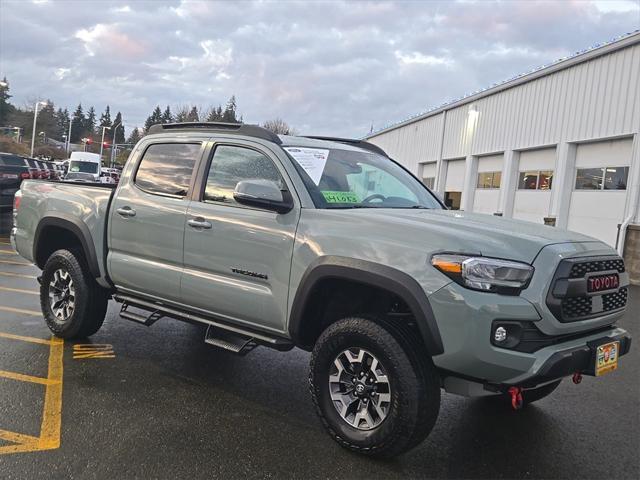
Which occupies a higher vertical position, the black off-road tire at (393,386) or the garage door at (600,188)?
the garage door at (600,188)

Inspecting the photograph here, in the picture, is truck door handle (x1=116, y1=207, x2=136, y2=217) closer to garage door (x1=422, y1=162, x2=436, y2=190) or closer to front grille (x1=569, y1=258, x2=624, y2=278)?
front grille (x1=569, y1=258, x2=624, y2=278)

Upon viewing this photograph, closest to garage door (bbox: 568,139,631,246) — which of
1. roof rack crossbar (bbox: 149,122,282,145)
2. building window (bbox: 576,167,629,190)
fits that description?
building window (bbox: 576,167,629,190)

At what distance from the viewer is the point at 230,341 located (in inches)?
155

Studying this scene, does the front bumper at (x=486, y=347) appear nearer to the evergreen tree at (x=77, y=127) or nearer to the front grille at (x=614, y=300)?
the front grille at (x=614, y=300)

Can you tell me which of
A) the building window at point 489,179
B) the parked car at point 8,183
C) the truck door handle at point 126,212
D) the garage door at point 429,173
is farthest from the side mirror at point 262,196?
the garage door at point 429,173

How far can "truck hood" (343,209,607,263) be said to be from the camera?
294 cm

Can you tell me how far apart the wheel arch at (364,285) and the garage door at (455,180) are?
21369mm

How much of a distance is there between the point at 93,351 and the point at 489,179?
19.8m

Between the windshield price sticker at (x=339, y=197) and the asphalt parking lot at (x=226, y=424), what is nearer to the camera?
the asphalt parking lot at (x=226, y=424)

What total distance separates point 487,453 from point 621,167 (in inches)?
560

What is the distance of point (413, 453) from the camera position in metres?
3.36

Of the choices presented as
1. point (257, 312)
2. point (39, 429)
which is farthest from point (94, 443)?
point (257, 312)

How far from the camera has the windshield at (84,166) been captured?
32875 millimetres

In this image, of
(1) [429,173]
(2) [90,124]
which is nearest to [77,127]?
(2) [90,124]
